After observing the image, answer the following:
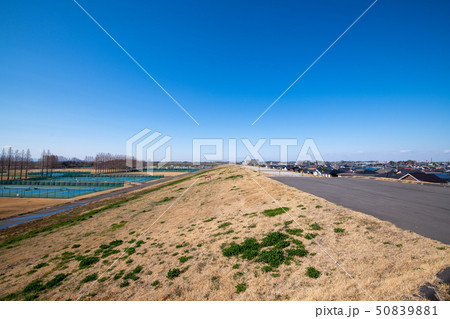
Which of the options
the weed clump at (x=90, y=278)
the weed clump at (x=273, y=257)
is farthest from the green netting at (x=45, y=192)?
the weed clump at (x=273, y=257)

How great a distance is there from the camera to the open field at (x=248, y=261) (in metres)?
4.84

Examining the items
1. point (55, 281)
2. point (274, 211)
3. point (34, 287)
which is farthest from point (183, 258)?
point (34, 287)

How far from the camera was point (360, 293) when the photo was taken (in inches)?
171

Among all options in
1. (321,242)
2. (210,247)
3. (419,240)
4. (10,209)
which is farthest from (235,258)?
(10,209)

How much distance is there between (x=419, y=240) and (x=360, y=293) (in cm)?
360

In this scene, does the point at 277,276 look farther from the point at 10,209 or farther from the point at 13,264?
the point at 10,209

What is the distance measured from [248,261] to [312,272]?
224 cm

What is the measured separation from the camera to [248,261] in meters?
6.62

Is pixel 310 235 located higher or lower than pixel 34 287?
higher

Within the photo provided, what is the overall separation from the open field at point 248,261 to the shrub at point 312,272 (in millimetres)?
27

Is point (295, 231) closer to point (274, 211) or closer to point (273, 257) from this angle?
point (273, 257)

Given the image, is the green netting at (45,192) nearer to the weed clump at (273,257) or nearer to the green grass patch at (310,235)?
the weed clump at (273,257)

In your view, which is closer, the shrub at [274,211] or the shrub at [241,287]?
the shrub at [241,287]

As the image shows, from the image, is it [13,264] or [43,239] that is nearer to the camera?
[13,264]
